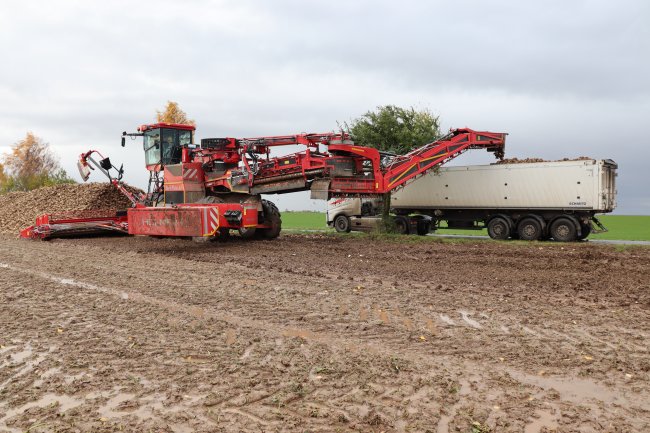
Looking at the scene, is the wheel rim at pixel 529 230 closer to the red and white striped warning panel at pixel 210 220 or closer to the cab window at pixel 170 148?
the red and white striped warning panel at pixel 210 220

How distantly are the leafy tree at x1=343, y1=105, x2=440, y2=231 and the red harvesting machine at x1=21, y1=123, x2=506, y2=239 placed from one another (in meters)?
4.42

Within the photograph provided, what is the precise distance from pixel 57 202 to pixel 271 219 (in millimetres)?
10862

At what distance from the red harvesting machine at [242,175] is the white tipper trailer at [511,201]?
281 centimetres

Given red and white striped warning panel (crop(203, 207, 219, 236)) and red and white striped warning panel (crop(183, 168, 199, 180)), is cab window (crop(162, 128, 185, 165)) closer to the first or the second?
red and white striped warning panel (crop(183, 168, 199, 180))

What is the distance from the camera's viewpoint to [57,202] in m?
22.8

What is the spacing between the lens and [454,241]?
1777cm

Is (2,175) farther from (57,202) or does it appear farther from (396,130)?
(396,130)

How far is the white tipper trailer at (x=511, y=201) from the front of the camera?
60.7 feet

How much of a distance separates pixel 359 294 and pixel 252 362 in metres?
3.53

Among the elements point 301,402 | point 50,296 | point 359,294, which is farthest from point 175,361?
point 50,296

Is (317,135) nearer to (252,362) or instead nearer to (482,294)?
(482,294)

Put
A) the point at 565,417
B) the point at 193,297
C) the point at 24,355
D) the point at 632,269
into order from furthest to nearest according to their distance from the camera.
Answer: the point at 632,269 < the point at 193,297 < the point at 24,355 < the point at 565,417

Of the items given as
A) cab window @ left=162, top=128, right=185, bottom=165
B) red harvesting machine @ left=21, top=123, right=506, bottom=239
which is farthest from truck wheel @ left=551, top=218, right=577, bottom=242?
cab window @ left=162, top=128, right=185, bottom=165

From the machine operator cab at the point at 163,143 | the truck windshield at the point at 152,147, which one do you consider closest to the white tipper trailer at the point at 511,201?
the machine operator cab at the point at 163,143
